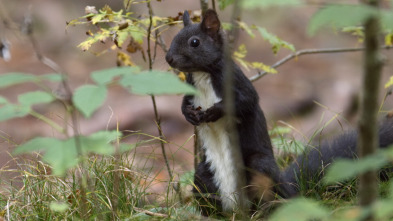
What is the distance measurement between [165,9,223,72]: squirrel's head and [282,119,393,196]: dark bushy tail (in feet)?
2.51

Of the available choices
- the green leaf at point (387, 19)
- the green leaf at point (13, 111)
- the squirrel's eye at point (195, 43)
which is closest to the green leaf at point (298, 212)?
the green leaf at point (387, 19)

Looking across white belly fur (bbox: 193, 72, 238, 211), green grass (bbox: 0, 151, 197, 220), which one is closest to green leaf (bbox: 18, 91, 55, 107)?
green grass (bbox: 0, 151, 197, 220)

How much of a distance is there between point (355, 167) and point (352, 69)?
28.5ft

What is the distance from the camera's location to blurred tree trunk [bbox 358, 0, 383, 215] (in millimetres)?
1586

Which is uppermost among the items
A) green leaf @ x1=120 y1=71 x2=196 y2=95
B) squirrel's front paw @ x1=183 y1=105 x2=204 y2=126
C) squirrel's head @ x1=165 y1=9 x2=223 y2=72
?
green leaf @ x1=120 y1=71 x2=196 y2=95

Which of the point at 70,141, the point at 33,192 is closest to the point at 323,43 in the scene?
the point at 33,192

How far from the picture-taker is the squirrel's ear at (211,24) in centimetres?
322

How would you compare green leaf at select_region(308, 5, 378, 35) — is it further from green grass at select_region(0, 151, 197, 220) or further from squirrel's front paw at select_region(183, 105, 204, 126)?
squirrel's front paw at select_region(183, 105, 204, 126)

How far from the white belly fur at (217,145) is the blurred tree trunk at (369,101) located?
159 cm

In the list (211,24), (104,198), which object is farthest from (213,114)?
(104,198)

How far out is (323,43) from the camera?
1039cm

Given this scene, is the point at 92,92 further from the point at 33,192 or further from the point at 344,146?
the point at 344,146

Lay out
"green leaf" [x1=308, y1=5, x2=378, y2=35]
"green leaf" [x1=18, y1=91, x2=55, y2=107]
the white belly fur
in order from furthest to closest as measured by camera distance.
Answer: the white belly fur
"green leaf" [x1=18, y1=91, x2=55, y2=107]
"green leaf" [x1=308, y1=5, x2=378, y2=35]

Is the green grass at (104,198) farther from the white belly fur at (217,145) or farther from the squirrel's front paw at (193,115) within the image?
the squirrel's front paw at (193,115)
